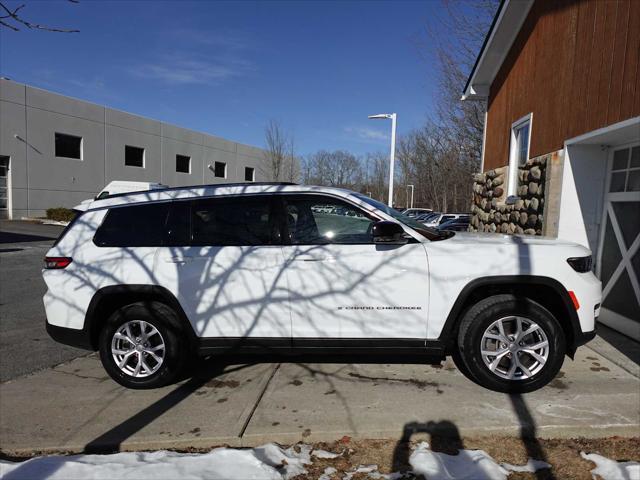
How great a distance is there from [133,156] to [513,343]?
31.6m

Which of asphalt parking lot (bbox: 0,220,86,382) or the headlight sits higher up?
the headlight

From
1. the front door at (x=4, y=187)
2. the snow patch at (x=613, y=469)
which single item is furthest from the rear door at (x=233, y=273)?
the front door at (x=4, y=187)

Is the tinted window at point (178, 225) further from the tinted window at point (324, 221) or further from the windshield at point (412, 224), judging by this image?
the windshield at point (412, 224)

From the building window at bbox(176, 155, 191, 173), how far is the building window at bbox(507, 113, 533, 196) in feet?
99.4

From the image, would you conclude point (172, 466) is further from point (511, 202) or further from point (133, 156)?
point (133, 156)

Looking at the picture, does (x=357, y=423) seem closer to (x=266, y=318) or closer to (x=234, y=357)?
(x=266, y=318)

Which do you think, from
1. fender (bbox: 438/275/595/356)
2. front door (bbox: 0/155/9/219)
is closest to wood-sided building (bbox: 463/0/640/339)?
fender (bbox: 438/275/595/356)

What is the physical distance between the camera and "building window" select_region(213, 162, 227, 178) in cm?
3891

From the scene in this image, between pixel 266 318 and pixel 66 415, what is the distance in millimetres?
1875

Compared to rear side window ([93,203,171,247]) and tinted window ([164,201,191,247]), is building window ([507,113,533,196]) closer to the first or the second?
tinted window ([164,201,191,247])

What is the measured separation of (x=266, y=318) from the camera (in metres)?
3.86

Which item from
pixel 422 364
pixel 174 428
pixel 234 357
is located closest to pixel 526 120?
pixel 422 364

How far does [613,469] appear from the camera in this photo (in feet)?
8.96

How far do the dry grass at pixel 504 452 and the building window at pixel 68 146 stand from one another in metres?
28.4
